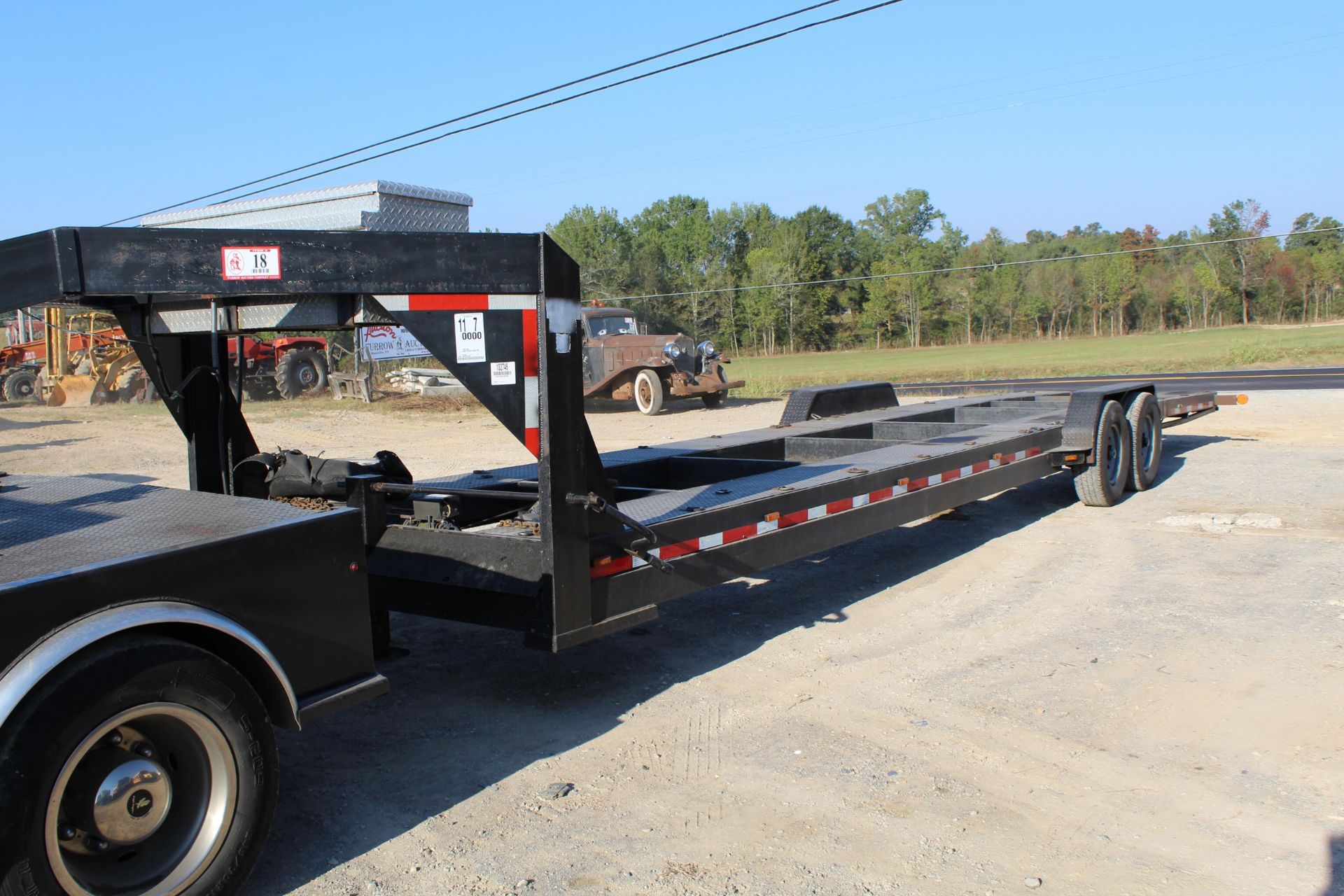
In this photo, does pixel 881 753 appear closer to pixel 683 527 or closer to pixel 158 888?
pixel 683 527

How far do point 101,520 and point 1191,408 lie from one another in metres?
10.8

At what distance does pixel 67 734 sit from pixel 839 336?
77679mm

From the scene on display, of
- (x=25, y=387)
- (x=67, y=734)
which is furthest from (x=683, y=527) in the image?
(x=25, y=387)

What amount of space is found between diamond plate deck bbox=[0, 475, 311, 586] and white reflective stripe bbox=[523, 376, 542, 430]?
93 cm

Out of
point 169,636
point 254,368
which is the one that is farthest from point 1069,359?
point 169,636

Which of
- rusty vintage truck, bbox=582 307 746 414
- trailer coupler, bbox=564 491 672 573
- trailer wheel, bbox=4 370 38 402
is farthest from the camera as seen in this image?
trailer wheel, bbox=4 370 38 402

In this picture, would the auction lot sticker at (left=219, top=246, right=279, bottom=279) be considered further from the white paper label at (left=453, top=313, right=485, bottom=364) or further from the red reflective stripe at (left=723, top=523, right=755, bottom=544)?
the red reflective stripe at (left=723, top=523, right=755, bottom=544)

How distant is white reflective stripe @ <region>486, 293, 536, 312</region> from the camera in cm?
395

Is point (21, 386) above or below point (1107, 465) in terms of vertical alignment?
above

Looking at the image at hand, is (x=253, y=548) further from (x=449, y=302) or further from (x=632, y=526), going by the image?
(x=632, y=526)

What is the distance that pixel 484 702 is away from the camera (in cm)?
500

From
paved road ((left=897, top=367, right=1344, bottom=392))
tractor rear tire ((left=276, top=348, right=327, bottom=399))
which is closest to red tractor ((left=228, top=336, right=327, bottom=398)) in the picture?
tractor rear tire ((left=276, top=348, right=327, bottom=399))

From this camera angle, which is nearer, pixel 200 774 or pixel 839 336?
pixel 200 774

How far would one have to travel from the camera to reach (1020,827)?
3.61 metres
